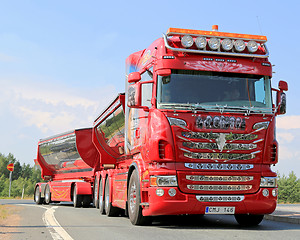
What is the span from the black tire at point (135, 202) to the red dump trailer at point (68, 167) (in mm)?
7812

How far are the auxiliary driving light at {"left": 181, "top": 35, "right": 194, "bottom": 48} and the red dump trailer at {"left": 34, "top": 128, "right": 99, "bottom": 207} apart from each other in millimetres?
9502

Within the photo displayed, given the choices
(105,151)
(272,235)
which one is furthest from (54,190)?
(272,235)

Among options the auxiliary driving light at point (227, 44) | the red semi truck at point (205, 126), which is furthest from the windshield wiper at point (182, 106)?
the auxiliary driving light at point (227, 44)

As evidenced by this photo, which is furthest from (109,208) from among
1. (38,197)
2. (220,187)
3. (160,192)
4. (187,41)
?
(38,197)

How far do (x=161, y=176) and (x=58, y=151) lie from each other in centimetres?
1535

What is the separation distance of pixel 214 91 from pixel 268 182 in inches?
85.9

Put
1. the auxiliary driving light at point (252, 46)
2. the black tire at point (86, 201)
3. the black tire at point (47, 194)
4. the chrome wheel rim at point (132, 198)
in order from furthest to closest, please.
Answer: the black tire at point (47, 194) < the black tire at point (86, 201) < the chrome wheel rim at point (132, 198) < the auxiliary driving light at point (252, 46)

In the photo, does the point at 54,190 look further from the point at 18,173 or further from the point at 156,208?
the point at 18,173

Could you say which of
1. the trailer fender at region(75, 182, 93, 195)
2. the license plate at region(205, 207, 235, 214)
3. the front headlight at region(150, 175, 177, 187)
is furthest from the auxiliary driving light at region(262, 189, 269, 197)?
the trailer fender at region(75, 182, 93, 195)

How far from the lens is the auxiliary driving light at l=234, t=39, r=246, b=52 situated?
1058cm

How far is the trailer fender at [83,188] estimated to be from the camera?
20.1 m

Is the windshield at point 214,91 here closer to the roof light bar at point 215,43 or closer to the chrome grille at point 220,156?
the roof light bar at point 215,43

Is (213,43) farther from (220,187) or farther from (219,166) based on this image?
Answer: (220,187)

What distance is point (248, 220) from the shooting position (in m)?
11.5
